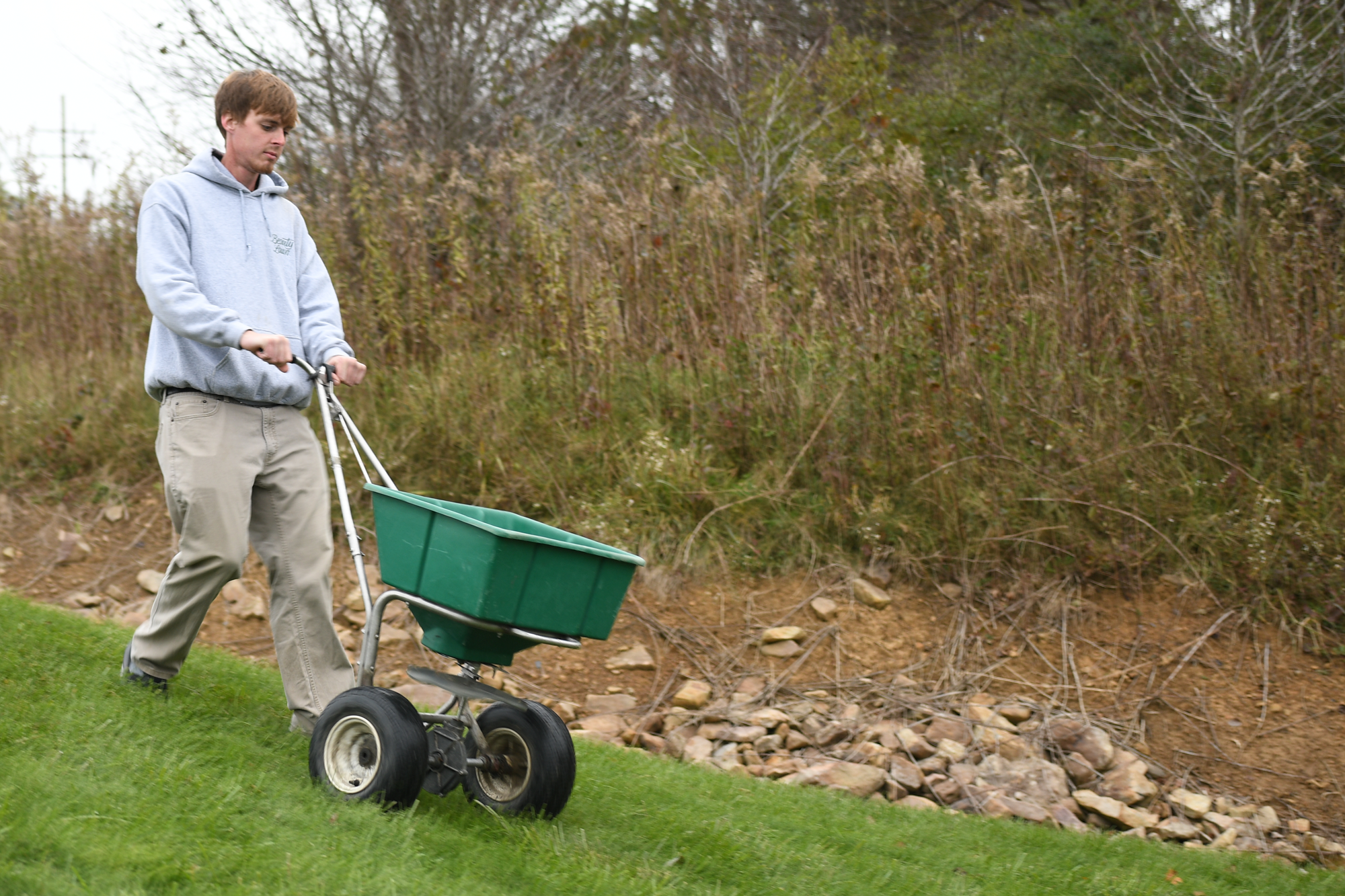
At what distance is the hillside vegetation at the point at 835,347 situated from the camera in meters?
5.88

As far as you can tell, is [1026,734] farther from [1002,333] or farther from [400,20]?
[400,20]

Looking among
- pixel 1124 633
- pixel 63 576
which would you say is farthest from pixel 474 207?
pixel 1124 633

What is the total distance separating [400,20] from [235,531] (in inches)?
279

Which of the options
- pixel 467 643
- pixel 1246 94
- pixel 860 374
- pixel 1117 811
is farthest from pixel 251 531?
pixel 1246 94

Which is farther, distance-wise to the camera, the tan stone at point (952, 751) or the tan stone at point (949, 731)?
the tan stone at point (949, 731)

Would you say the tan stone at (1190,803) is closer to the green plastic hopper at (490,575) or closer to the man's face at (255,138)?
the green plastic hopper at (490,575)

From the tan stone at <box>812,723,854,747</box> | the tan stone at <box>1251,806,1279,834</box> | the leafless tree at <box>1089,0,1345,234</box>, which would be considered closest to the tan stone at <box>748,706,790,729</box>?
the tan stone at <box>812,723,854,747</box>

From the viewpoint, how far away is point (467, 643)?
306cm

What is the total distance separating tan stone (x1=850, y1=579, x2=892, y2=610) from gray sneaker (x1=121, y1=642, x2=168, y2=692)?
3.44 metres

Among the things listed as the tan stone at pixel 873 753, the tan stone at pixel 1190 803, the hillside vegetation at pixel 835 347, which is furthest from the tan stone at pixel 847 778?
the hillside vegetation at pixel 835 347

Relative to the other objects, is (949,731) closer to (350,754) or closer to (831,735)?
(831,735)

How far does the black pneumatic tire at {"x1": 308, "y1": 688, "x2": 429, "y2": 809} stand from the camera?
2.93m

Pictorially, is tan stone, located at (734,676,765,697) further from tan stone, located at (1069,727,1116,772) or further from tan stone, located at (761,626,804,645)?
tan stone, located at (1069,727,1116,772)

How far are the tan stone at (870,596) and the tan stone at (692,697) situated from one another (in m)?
1.01
